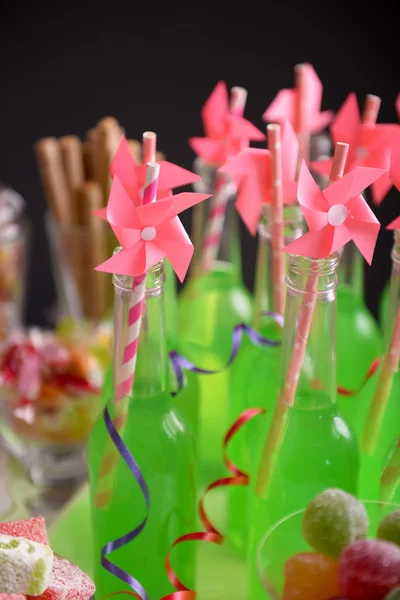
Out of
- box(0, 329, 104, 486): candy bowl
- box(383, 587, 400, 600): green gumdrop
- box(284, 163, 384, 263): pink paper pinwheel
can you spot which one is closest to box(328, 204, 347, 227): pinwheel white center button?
box(284, 163, 384, 263): pink paper pinwheel

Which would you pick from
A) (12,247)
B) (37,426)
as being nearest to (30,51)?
(12,247)

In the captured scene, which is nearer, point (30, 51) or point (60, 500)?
point (60, 500)

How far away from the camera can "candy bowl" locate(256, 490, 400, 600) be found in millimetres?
390

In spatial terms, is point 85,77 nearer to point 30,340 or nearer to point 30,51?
point 30,51

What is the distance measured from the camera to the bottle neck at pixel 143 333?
0.54 m

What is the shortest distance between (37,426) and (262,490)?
13.2 inches

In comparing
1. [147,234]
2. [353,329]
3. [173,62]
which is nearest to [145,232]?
[147,234]

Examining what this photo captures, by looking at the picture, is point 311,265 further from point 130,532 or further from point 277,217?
point 130,532

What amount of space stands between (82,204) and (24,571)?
0.64m

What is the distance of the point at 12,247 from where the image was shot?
110 cm

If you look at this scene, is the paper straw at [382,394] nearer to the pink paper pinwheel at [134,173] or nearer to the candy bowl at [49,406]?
the pink paper pinwheel at [134,173]

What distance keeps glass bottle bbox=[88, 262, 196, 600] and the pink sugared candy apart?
0.21 meters

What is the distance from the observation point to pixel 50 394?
85 cm

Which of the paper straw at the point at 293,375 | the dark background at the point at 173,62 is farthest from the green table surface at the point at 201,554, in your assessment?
the dark background at the point at 173,62
